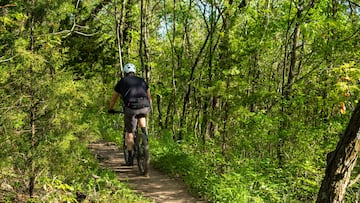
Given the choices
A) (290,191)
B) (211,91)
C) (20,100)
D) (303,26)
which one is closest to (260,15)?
(303,26)

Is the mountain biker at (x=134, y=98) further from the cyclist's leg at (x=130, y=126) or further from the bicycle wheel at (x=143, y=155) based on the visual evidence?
the bicycle wheel at (x=143, y=155)

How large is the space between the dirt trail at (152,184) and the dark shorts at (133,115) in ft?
2.90

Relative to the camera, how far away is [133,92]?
7.19 meters

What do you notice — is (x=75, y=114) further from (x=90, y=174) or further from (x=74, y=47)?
(x=74, y=47)

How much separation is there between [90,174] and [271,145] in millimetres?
5216

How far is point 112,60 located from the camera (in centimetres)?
1389

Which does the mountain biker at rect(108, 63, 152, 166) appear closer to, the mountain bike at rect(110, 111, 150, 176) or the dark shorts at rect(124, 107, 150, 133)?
the dark shorts at rect(124, 107, 150, 133)

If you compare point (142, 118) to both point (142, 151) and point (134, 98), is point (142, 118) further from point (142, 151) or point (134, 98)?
point (142, 151)

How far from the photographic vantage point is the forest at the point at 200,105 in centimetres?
490

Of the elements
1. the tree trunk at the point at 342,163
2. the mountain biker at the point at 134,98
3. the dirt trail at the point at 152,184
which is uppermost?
the mountain biker at the point at 134,98

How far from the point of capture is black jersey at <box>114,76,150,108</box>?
7195 mm

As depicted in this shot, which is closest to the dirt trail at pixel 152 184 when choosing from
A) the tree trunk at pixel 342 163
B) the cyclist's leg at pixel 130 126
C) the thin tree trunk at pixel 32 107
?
the cyclist's leg at pixel 130 126

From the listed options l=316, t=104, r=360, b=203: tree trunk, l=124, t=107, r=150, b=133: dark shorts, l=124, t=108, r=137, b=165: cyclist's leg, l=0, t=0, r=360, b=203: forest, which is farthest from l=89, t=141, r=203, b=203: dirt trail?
l=316, t=104, r=360, b=203: tree trunk

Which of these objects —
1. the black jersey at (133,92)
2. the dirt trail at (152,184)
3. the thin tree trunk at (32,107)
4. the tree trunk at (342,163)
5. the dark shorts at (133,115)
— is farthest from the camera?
the dark shorts at (133,115)
